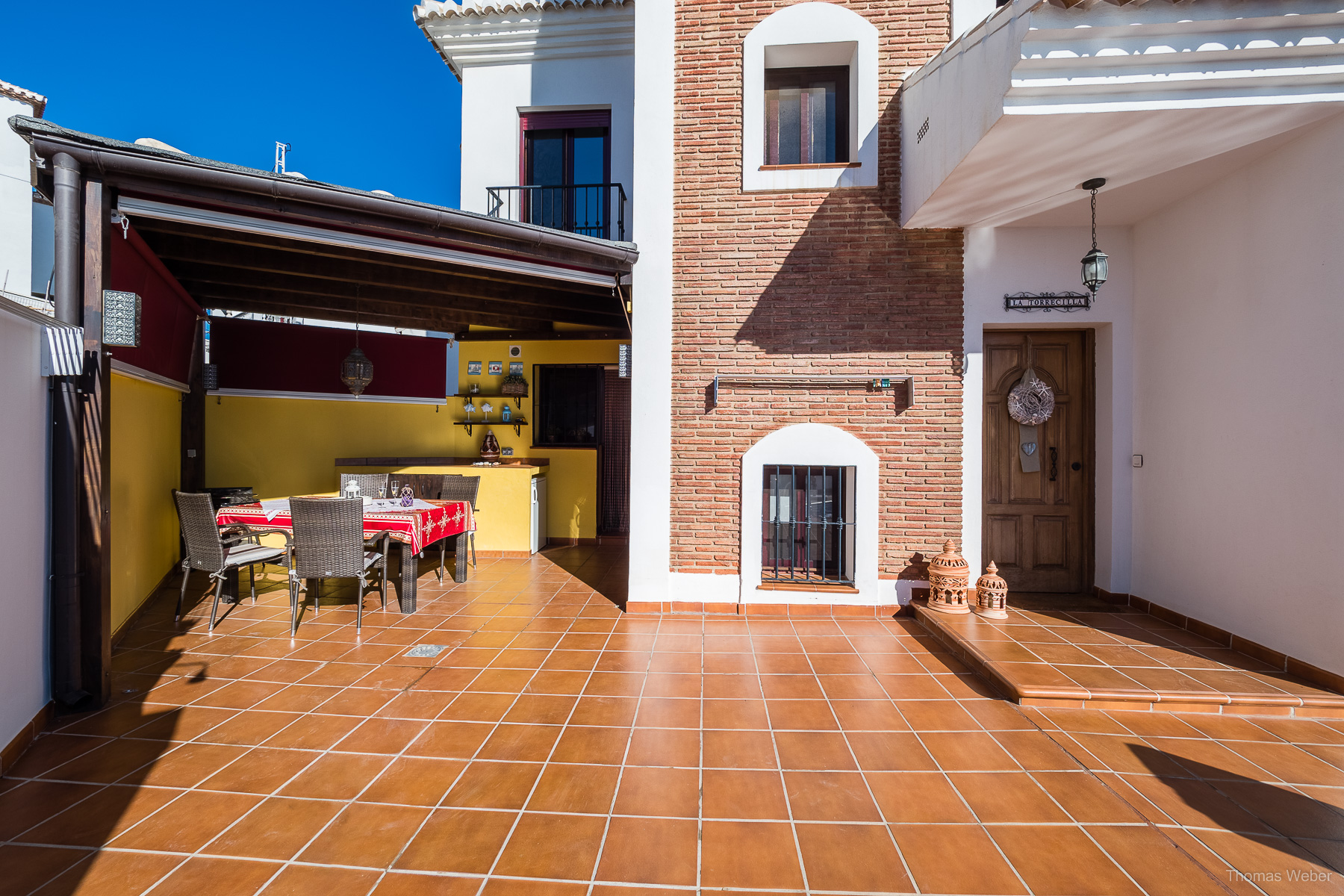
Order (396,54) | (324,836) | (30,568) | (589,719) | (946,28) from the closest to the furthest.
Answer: (324,836) < (30,568) < (589,719) < (946,28) < (396,54)

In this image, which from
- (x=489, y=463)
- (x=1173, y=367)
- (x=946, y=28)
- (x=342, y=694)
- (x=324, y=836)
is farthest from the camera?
(x=489, y=463)

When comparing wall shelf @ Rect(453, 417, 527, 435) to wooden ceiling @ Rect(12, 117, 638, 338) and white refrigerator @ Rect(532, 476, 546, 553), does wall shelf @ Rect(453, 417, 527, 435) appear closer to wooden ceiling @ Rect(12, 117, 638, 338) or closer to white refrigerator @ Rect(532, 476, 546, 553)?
white refrigerator @ Rect(532, 476, 546, 553)

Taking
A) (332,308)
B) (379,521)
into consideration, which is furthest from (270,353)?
(379,521)

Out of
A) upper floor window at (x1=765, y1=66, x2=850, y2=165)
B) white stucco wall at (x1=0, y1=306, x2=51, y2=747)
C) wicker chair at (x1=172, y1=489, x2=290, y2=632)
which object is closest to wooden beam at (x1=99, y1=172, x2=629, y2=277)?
white stucco wall at (x1=0, y1=306, x2=51, y2=747)

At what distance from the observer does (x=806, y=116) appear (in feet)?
Result: 17.4

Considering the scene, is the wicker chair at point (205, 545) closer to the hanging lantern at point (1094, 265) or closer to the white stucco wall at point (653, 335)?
the white stucco wall at point (653, 335)

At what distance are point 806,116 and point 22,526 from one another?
20.3ft

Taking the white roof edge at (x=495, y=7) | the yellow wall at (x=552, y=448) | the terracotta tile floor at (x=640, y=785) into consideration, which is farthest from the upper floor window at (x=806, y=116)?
the terracotta tile floor at (x=640, y=785)

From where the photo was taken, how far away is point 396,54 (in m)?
16.1

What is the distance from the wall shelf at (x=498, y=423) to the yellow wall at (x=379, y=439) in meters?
0.05

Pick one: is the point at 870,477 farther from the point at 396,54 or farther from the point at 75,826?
the point at 396,54

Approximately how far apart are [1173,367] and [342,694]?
253 inches

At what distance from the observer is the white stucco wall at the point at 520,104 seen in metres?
6.91

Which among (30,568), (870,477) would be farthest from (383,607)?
(870,477)
